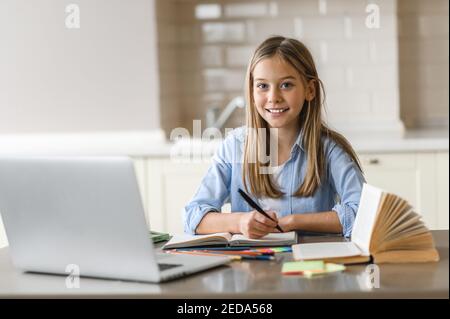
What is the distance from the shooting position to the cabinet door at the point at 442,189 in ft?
11.8

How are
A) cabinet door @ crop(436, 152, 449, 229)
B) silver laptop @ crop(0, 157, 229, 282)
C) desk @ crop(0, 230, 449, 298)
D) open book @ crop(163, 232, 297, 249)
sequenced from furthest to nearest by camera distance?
cabinet door @ crop(436, 152, 449, 229) < open book @ crop(163, 232, 297, 249) < silver laptop @ crop(0, 157, 229, 282) < desk @ crop(0, 230, 449, 298)

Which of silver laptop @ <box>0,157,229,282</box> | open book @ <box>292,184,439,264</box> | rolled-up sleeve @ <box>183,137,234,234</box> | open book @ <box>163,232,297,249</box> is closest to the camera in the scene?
silver laptop @ <box>0,157,229,282</box>

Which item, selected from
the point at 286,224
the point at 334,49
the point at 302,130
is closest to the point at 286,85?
the point at 302,130

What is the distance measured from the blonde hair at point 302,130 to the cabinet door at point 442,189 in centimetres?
145

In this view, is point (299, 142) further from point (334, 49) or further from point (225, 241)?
point (334, 49)

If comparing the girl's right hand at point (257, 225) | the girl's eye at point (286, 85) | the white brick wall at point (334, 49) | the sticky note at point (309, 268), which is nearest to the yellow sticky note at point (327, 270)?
the sticky note at point (309, 268)

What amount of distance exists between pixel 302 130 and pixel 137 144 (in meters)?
1.72

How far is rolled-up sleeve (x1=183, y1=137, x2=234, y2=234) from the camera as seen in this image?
2.14m

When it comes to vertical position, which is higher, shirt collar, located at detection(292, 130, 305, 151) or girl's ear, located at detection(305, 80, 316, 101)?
girl's ear, located at detection(305, 80, 316, 101)

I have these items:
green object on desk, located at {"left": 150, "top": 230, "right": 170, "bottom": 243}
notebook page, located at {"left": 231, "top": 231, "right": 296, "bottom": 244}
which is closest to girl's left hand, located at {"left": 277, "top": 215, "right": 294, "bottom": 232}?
notebook page, located at {"left": 231, "top": 231, "right": 296, "bottom": 244}

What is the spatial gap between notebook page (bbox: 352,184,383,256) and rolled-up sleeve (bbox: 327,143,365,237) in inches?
10.3

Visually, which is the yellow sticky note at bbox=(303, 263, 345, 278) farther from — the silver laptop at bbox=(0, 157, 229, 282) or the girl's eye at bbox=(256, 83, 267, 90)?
the girl's eye at bbox=(256, 83, 267, 90)

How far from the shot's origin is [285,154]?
2283 mm
